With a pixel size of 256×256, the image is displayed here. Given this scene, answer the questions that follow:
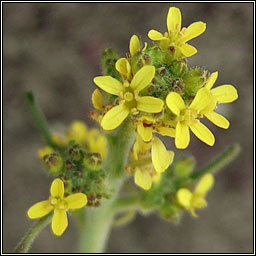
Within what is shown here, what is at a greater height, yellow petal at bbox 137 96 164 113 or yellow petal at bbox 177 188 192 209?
yellow petal at bbox 137 96 164 113

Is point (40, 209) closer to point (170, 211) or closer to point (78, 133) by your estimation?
point (170, 211)

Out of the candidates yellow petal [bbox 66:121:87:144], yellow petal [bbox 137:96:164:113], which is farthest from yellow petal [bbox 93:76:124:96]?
yellow petal [bbox 66:121:87:144]

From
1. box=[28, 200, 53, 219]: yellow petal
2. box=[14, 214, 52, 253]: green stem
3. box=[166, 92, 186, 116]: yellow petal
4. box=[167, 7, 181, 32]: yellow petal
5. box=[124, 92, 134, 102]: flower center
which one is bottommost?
box=[14, 214, 52, 253]: green stem

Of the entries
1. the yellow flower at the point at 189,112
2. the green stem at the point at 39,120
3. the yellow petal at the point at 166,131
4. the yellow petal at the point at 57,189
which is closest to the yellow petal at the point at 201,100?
the yellow flower at the point at 189,112

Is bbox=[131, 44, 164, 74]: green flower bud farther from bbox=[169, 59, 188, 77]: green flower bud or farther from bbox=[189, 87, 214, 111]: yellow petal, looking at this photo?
bbox=[189, 87, 214, 111]: yellow petal

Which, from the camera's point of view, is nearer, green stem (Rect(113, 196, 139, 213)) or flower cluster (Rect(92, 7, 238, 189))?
flower cluster (Rect(92, 7, 238, 189))

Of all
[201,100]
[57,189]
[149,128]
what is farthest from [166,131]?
[57,189]
